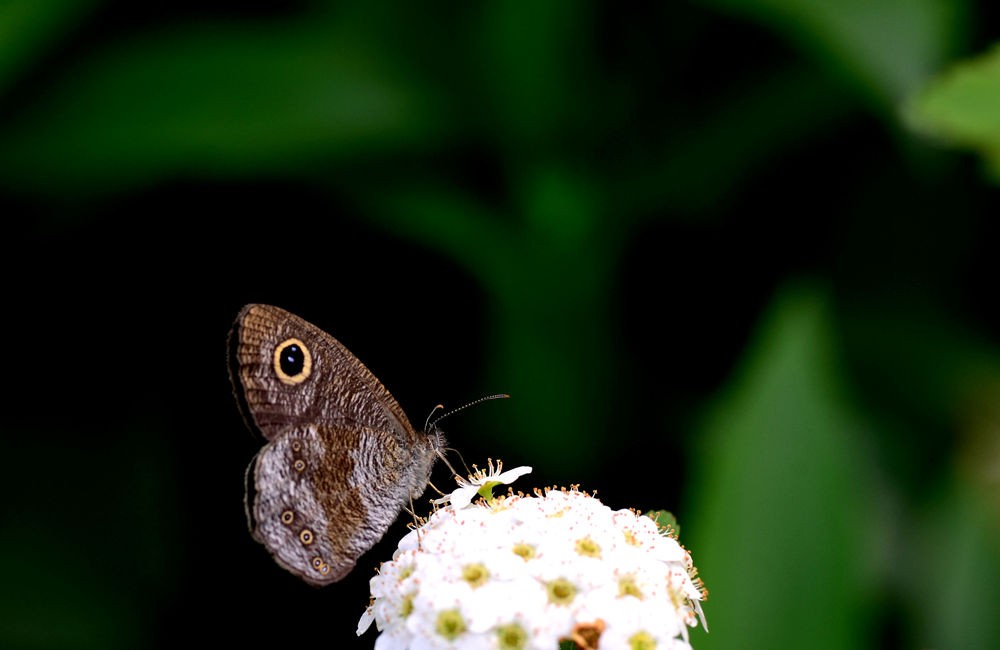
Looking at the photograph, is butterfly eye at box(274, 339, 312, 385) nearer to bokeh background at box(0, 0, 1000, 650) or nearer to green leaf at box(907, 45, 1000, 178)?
bokeh background at box(0, 0, 1000, 650)

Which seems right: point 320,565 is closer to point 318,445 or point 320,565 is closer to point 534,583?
point 318,445

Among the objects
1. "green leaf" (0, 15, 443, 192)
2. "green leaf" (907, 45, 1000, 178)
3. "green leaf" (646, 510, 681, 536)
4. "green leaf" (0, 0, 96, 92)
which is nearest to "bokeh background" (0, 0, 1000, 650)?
"green leaf" (0, 15, 443, 192)

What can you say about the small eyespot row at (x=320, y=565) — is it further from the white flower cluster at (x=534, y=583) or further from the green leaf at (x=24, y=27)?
the green leaf at (x=24, y=27)

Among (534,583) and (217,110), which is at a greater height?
(217,110)

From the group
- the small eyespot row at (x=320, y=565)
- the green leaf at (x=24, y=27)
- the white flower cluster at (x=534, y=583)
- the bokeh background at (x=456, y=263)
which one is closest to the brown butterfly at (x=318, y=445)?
the small eyespot row at (x=320, y=565)

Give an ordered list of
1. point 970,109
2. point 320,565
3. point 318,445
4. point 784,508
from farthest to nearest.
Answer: point 784,508, point 970,109, point 318,445, point 320,565

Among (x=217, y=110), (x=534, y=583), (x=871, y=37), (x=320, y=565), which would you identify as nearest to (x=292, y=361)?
(x=320, y=565)
